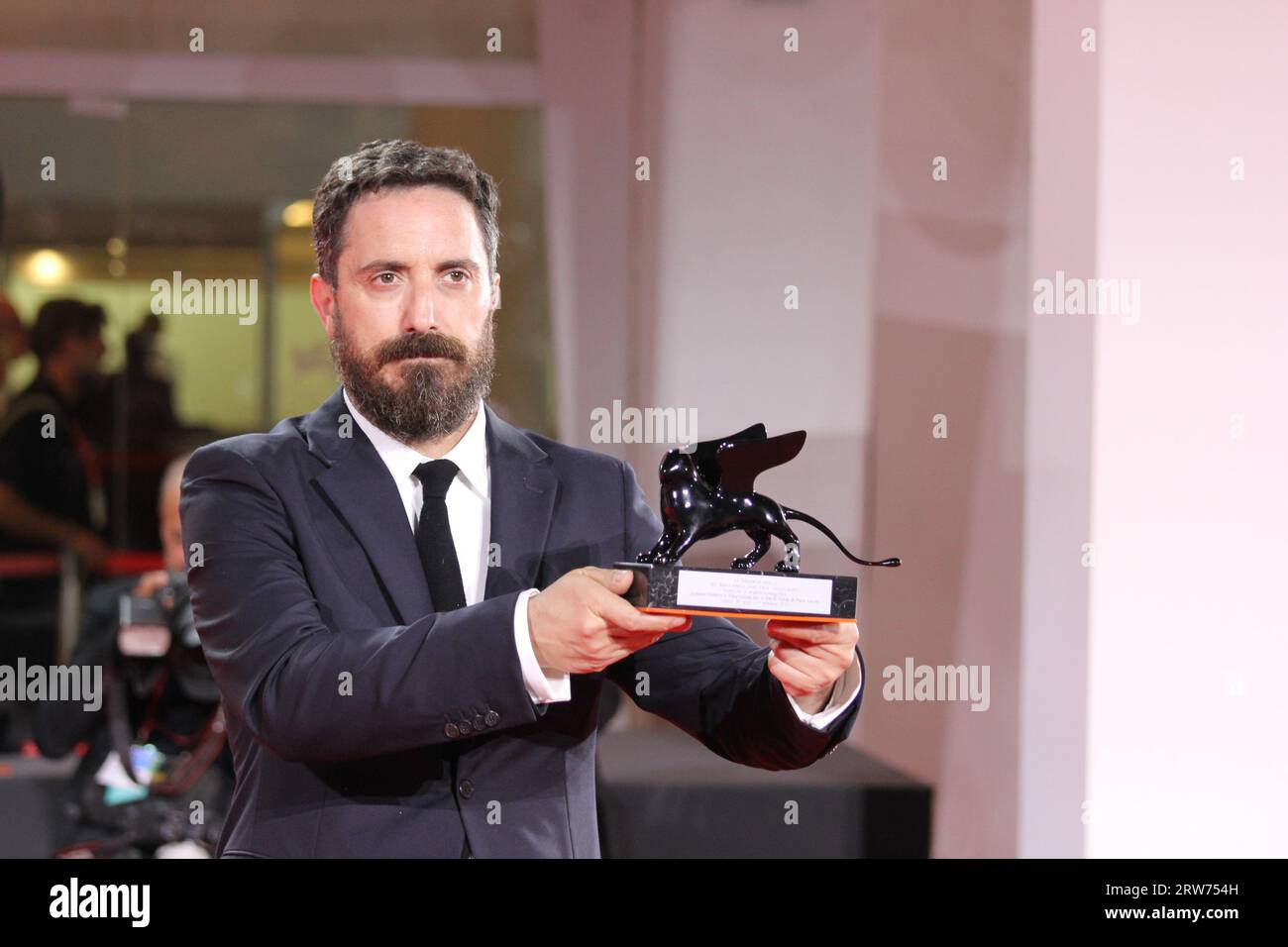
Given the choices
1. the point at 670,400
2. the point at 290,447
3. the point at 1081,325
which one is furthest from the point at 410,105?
the point at 290,447

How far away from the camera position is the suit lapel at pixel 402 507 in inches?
68.4

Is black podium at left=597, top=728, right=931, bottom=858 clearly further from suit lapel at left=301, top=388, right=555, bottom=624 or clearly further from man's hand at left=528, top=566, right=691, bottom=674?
man's hand at left=528, top=566, right=691, bottom=674

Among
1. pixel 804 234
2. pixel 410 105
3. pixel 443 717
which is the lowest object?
pixel 443 717

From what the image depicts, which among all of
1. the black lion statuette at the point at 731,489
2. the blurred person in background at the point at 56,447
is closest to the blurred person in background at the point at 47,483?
the blurred person in background at the point at 56,447

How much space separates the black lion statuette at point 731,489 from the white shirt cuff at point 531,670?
0.77ft

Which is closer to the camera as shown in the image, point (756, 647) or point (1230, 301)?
point (756, 647)

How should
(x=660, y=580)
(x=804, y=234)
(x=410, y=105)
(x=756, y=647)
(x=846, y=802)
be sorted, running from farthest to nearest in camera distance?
(x=410, y=105) → (x=804, y=234) → (x=846, y=802) → (x=756, y=647) → (x=660, y=580)

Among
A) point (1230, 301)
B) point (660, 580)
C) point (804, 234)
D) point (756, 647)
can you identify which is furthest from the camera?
point (804, 234)

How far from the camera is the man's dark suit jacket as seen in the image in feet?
5.23

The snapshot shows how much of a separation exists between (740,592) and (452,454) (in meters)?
0.45

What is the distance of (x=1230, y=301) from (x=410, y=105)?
9.89 ft

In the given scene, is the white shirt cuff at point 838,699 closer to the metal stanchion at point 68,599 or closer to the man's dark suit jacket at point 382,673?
the man's dark suit jacket at point 382,673
